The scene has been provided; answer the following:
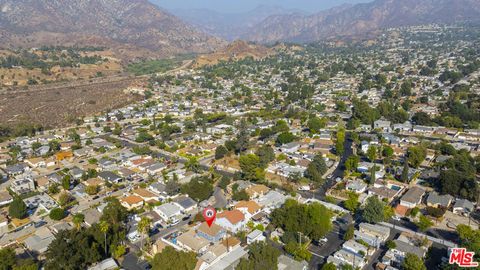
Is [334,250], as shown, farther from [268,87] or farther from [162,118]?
[268,87]

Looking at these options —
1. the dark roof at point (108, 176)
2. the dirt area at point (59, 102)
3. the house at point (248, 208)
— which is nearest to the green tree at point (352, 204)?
the house at point (248, 208)

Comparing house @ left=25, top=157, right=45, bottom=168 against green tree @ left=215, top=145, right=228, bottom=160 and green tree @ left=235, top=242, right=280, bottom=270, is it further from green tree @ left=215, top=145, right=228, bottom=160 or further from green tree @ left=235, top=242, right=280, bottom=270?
green tree @ left=235, top=242, right=280, bottom=270

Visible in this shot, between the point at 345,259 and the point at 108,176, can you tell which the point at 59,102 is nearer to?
the point at 108,176

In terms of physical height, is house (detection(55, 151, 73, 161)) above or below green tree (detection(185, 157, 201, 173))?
above

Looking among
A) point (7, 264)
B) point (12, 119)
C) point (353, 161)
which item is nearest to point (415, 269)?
point (353, 161)

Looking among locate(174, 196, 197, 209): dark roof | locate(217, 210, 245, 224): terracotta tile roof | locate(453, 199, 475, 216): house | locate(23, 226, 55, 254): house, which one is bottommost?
locate(453, 199, 475, 216): house

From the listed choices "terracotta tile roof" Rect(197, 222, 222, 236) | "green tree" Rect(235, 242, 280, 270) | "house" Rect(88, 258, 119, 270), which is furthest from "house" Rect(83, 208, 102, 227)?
"green tree" Rect(235, 242, 280, 270)

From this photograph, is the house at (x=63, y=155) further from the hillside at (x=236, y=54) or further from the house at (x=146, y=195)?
the hillside at (x=236, y=54)
